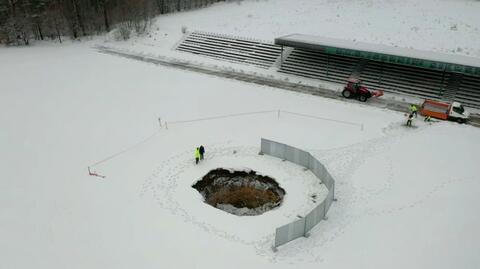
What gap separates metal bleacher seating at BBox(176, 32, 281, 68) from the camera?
3441 cm

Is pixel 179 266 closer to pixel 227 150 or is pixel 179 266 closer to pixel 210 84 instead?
pixel 227 150

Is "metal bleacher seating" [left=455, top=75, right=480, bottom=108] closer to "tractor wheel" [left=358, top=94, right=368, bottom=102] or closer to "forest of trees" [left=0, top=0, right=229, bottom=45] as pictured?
"tractor wheel" [left=358, top=94, right=368, bottom=102]

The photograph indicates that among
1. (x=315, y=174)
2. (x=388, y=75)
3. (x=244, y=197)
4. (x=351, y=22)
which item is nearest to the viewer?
(x=244, y=197)

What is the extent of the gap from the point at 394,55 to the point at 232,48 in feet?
49.5

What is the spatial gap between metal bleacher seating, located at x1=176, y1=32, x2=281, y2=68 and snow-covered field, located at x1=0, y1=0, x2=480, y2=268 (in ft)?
18.6

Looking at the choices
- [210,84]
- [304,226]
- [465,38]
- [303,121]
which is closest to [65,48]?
[210,84]

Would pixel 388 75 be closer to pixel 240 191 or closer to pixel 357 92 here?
pixel 357 92

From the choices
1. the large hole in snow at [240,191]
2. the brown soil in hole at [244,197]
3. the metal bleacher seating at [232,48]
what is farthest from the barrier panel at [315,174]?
the metal bleacher seating at [232,48]

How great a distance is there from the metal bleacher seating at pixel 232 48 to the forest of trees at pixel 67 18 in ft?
22.0

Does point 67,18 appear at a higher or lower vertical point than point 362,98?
higher

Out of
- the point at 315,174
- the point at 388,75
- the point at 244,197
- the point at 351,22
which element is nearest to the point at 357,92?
the point at 388,75

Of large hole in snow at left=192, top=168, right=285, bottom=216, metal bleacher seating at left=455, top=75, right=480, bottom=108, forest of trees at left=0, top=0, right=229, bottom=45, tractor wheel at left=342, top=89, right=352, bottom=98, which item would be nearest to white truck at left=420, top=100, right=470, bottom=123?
metal bleacher seating at left=455, top=75, right=480, bottom=108

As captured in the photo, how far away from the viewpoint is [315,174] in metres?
18.6

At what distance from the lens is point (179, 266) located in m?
13.4
